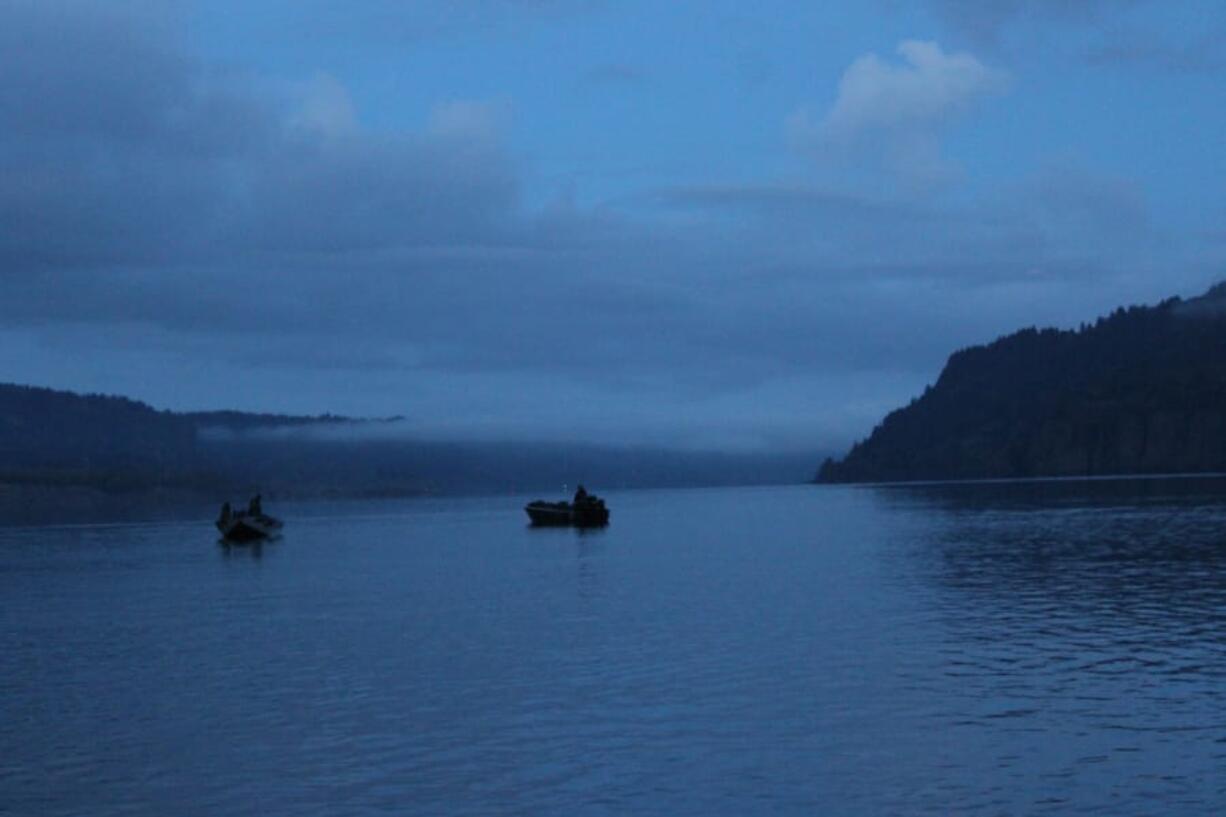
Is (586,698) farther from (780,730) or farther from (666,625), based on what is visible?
(666,625)

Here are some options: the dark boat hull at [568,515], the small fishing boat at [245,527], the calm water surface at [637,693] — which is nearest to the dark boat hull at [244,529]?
the small fishing boat at [245,527]

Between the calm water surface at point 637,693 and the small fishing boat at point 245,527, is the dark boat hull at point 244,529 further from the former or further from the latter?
the calm water surface at point 637,693

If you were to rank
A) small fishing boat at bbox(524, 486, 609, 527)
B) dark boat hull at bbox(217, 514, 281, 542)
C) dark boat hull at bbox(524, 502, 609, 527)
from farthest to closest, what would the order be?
small fishing boat at bbox(524, 486, 609, 527)
dark boat hull at bbox(524, 502, 609, 527)
dark boat hull at bbox(217, 514, 281, 542)

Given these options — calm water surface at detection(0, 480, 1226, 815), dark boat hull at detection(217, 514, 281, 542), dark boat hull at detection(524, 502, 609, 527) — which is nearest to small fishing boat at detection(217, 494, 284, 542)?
dark boat hull at detection(217, 514, 281, 542)

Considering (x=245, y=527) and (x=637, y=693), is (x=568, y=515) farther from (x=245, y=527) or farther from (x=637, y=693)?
(x=637, y=693)

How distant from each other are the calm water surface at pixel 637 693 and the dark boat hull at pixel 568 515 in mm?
71132

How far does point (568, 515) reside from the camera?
486ft

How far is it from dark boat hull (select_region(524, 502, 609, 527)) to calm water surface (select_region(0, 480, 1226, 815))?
71132 mm

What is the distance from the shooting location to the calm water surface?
25375 mm

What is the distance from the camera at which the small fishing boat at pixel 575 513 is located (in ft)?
481

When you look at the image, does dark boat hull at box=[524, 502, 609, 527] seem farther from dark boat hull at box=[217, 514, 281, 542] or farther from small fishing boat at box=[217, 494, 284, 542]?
dark boat hull at box=[217, 514, 281, 542]

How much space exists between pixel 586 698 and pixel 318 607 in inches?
1122

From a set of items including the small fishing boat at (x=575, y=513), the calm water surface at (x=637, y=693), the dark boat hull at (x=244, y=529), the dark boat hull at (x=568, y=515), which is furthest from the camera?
the small fishing boat at (x=575, y=513)

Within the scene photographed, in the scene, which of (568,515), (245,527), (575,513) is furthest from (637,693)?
→ (568,515)
